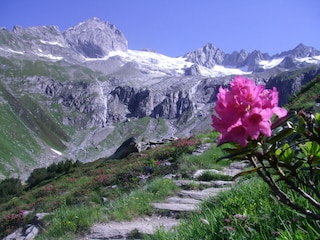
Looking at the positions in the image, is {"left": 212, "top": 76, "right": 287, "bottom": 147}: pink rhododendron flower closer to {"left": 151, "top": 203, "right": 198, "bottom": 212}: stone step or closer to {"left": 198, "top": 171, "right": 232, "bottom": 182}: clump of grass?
{"left": 151, "top": 203, "right": 198, "bottom": 212}: stone step

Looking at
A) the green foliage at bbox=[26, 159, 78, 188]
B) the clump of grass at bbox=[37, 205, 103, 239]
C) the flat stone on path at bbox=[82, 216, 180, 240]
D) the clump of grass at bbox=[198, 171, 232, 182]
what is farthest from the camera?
the green foliage at bbox=[26, 159, 78, 188]

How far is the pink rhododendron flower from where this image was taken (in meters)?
1.49

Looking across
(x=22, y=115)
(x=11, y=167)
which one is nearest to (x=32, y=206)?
(x=11, y=167)

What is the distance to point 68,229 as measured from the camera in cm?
721

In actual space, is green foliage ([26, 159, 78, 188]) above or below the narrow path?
below

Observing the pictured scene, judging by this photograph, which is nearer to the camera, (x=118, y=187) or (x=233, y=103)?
(x=233, y=103)

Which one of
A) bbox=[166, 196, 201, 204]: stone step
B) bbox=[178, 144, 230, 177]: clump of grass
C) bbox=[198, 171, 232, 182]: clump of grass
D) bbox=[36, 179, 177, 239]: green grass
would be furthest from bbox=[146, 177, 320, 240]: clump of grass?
bbox=[178, 144, 230, 177]: clump of grass

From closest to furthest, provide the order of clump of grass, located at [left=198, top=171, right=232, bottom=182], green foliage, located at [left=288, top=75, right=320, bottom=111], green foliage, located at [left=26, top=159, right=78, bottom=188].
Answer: clump of grass, located at [left=198, top=171, right=232, bottom=182], green foliage, located at [left=288, top=75, right=320, bottom=111], green foliage, located at [left=26, top=159, right=78, bottom=188]

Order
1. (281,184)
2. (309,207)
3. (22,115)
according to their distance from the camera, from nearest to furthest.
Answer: (309,207), (281,184), (22,115)

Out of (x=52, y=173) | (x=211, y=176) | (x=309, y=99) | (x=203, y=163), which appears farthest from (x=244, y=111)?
(x=52, y=173)

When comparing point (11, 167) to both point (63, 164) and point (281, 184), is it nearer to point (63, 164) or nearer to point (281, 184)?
point (63, 164)

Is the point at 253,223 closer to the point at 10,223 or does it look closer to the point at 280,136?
the point at 280,136

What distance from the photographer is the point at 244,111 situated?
5.10 ft

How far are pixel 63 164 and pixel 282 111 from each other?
3573 cm
